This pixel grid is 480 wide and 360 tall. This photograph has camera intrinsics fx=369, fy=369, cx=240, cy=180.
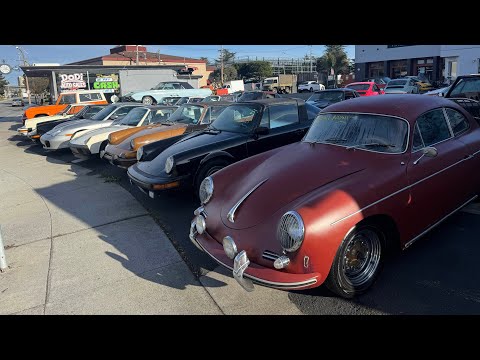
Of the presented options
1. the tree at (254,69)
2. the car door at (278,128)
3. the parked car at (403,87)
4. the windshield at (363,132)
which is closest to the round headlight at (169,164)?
the car door at (278,128)

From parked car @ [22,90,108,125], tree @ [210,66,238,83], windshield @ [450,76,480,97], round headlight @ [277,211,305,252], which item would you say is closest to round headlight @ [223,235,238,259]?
round headlight @ [277,211,305,252]

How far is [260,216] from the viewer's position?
3201 mm

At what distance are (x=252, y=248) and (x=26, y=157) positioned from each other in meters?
10.4

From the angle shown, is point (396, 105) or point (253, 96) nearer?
point (396, 105)

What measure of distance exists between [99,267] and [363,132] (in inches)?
126

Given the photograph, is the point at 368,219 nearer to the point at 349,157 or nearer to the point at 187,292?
the point at 349,157

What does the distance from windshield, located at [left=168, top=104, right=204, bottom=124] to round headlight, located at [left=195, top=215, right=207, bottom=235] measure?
455 cm

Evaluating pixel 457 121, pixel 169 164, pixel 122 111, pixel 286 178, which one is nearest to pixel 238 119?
pixel 169 164

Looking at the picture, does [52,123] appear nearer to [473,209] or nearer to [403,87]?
[473,209]

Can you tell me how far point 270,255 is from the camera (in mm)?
2941

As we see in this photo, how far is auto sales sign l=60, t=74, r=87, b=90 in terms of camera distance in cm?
2631
